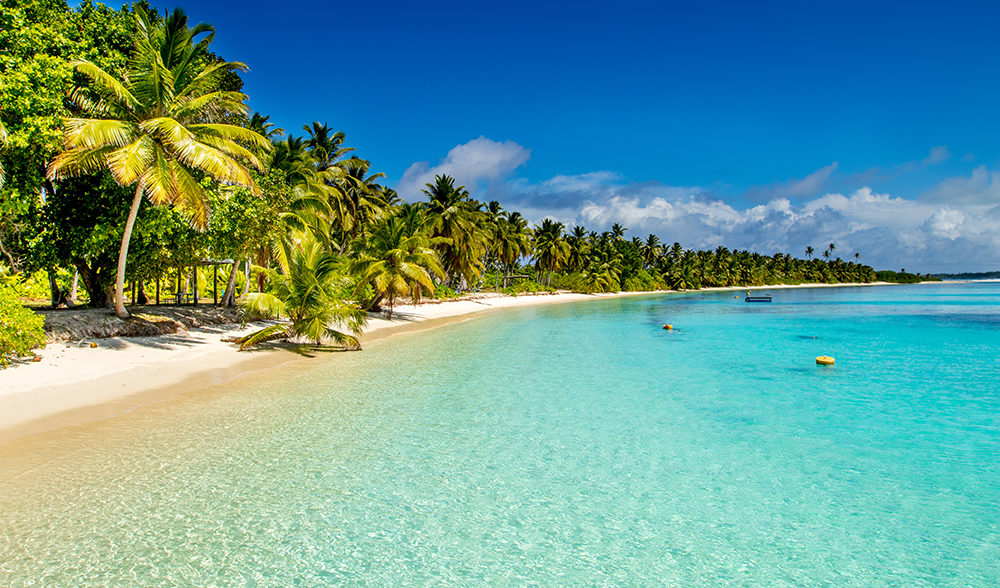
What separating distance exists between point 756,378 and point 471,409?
27.9ft

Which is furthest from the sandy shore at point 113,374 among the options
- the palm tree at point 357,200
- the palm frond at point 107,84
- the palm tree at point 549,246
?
the palm tree at point 549,246

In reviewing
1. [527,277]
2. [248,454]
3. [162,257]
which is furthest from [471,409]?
[527,277]

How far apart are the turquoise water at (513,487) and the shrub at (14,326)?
11.6ft

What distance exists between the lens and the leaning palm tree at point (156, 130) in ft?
45.1

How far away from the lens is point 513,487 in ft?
21.5

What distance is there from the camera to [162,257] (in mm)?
18312

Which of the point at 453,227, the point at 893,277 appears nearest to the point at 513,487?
the point at 453,227

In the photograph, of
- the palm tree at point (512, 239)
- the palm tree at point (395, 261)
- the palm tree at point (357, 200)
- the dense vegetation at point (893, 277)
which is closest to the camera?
the palm tree at point (395, 261)

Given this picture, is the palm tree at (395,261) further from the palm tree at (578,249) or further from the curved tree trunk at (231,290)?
the palm tree at (578,249)

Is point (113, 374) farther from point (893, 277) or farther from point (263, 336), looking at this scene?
point (893, 277)

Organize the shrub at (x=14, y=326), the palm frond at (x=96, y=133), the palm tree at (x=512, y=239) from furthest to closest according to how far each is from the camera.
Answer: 1. the palm tree at (x=512, y=239)
2. the palm frond at (x=96, y=133)
3. the shrub at (x=14, y=326)

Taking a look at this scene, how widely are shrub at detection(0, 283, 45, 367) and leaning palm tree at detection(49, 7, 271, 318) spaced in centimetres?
384

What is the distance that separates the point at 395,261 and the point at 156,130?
13041 millimetres

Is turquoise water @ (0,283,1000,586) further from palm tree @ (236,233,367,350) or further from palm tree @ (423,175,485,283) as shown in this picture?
palm tree @ (423,175,485,283)
